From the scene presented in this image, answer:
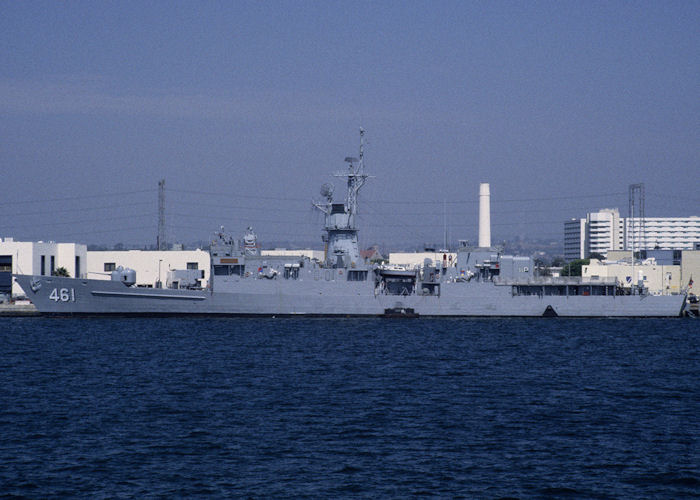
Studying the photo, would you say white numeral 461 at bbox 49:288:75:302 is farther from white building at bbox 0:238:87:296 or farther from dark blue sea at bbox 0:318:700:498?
white building at bbox 0:238:87:296

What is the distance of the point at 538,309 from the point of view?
53.2 meters

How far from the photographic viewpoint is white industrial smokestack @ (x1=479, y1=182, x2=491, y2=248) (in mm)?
66562

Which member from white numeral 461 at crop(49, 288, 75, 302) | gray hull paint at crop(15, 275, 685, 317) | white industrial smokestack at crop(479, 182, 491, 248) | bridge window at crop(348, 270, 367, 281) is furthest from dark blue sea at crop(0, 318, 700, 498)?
white industrial smokestack at crop(479, 182, 491, 248)

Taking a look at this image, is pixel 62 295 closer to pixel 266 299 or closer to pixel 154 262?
pixel 266 299

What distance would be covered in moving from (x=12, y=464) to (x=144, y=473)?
2.86 metres

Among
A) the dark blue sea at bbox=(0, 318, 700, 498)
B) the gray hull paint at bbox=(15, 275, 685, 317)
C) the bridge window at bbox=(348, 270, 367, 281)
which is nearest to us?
the dark blue sea at bbox=(0, 318, 700, 498)

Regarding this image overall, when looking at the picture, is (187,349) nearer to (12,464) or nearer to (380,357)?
(380,357)

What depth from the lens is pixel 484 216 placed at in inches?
2655

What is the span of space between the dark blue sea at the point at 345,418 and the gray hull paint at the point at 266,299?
974cm

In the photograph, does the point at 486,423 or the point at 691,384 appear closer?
the point at 486,423

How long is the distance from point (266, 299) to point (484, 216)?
2368 centimetres

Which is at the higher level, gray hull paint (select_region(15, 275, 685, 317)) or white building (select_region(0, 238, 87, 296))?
white building (select_region(0, 238, 87, 296))

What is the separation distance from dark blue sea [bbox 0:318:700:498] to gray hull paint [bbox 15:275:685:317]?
974 cm

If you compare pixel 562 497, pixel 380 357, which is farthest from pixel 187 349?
pixel 562 497
